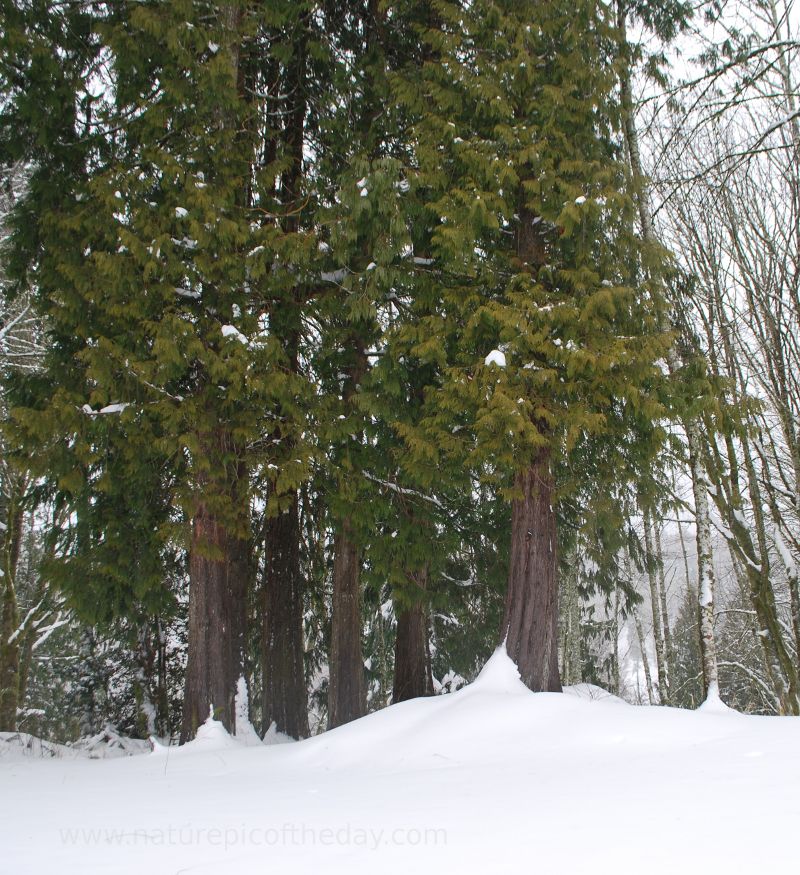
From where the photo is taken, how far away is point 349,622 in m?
8.72

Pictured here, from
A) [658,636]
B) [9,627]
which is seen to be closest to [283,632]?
[9,627]

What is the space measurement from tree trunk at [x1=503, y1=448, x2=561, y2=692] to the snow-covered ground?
0.49 m

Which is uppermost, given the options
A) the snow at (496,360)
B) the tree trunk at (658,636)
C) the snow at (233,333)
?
the snow at (233,333)

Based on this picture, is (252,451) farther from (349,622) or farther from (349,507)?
(349,622)

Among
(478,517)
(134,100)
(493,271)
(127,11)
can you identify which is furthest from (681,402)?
(127,11)

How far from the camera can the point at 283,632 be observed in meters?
9.91

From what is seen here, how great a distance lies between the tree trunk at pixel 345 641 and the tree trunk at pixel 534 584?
7.54 ft

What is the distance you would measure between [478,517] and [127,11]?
23.7 ft

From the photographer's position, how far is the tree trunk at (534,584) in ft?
22.4

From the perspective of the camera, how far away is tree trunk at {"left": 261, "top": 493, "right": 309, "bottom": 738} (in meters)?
9.78

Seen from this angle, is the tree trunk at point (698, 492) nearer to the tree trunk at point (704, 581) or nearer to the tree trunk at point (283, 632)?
the tree trunk at point (704, 581)

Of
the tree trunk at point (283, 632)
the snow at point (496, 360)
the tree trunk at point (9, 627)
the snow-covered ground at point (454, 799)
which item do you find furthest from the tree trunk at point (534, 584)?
the tree trunk at point (9, 627)

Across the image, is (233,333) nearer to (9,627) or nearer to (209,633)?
(209,633)

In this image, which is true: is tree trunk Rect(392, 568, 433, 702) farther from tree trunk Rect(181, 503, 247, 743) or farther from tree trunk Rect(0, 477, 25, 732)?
tree trunk Rect(0, 477, 25, 732)
